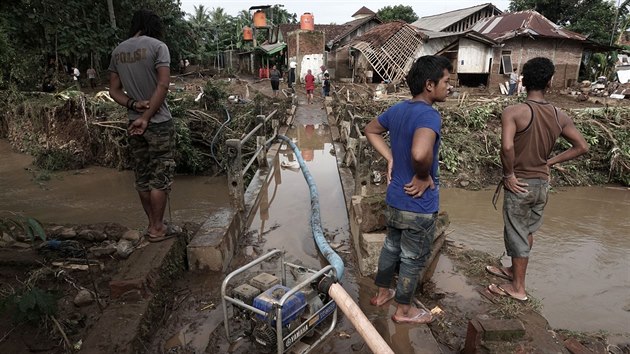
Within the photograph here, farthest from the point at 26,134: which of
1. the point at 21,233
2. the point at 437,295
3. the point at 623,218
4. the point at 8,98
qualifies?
the point at 623,218

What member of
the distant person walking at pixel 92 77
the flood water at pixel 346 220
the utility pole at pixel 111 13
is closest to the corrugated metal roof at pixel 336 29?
the utility pole at pixel 111 13

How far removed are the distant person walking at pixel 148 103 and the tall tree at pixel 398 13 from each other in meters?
50.1

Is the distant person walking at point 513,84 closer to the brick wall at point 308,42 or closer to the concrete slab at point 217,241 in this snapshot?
the brick wall at point 308,42

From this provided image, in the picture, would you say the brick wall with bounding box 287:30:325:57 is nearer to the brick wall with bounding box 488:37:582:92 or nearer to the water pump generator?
the brick wall with bounding box 488:37:582:92

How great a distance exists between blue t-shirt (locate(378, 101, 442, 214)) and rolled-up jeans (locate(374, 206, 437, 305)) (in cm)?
6

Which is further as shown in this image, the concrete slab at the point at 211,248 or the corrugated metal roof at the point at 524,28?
the corrugated metal roof at the point at 524,28

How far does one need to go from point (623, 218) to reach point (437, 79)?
928 centimetres

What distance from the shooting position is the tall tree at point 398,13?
49.1 meters

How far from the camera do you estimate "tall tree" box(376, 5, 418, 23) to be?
4909 cm

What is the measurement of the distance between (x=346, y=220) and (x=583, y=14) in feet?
104

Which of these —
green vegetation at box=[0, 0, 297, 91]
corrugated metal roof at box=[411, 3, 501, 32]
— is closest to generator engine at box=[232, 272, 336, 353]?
green vegetation at box=[0, 0, 297, 91]

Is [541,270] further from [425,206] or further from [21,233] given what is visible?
[21,233]

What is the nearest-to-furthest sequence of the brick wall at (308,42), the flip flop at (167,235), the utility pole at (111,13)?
the flip flop at (167,235), the utility pole at (111,13), the brick wall at (308,42)

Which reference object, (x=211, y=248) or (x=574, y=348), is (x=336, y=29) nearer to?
(x=211, y=248)
